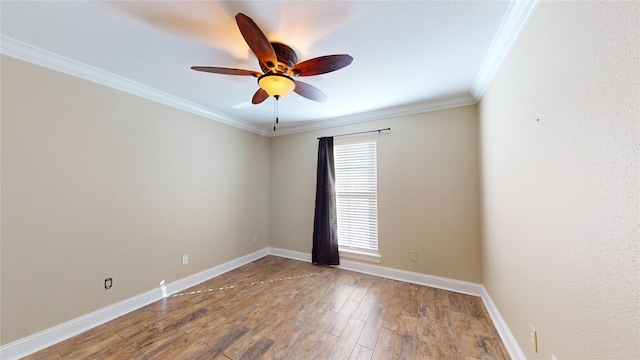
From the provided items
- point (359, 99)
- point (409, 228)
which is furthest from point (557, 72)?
point (409, 228)

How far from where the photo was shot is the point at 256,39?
4.20ft

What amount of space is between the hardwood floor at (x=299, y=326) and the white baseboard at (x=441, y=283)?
0.08 metres

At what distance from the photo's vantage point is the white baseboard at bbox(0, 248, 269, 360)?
164 centimetres

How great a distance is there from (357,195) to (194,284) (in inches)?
99.8

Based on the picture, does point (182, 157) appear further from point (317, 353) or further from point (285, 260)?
point (317, 353)

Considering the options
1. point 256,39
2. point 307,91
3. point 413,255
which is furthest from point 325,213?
point 256,39

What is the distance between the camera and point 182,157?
279 cm

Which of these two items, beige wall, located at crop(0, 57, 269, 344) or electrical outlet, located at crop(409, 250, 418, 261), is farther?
electrical outlet, located at crop(409, 250, 418, 261)

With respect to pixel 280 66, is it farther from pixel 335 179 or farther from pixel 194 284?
pixel 194 284

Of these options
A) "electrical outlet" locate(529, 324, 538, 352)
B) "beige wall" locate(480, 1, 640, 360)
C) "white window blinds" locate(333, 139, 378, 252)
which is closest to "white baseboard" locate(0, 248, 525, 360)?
"electrical outlet" locate(529, 324, 538, 352)

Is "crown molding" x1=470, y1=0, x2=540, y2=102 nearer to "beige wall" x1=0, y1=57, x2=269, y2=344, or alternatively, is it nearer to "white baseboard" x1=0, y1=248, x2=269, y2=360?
"beige wall" x1=0, y1=57, x2=269, y2=344

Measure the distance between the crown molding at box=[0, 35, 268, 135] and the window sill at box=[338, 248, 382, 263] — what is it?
281 cm

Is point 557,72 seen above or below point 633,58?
above

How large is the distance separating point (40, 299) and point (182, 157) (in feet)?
5.56
